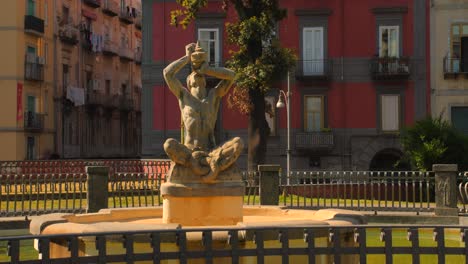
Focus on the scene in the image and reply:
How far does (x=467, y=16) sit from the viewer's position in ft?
114

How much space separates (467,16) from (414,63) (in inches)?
129

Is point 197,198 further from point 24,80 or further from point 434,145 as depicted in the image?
point 24,80

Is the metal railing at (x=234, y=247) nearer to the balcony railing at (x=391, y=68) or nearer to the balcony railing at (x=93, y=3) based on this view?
the balcony railing at (x=391, y=68)

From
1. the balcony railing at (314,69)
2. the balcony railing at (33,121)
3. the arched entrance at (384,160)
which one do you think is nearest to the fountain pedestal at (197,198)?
the balcony railing at (314,69)

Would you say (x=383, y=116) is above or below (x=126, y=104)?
below

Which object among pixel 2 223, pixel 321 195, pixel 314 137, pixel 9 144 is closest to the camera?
pixel 2 223

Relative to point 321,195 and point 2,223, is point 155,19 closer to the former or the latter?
point 321,195

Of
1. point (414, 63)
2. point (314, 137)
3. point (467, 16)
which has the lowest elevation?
point (314, 137)

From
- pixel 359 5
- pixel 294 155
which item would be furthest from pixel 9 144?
pixel 359 5

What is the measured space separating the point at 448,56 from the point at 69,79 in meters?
23.1

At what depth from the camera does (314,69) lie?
115 feet

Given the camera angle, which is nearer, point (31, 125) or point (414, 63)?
point (414, 63)

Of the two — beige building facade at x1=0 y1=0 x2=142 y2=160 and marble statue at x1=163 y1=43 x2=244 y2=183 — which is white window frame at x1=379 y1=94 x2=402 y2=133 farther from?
marble statue at x1=163 y1=43 x2=244 y2=183

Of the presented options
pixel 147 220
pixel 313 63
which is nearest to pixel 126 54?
pixel 313 63
